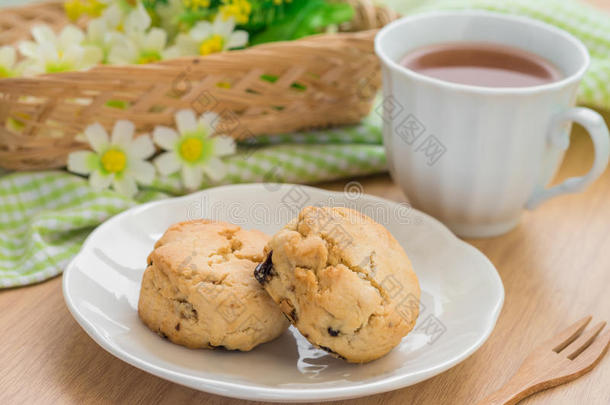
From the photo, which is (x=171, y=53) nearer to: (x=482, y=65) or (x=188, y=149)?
(x=188, y=149)

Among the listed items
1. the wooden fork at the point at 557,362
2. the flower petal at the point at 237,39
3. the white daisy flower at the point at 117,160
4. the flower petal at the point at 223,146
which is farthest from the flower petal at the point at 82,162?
the wooden fork at the point at 557,362

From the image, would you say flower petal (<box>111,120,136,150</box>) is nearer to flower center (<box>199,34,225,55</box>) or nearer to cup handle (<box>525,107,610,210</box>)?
flower center (<box>199,34,225,55</box>)

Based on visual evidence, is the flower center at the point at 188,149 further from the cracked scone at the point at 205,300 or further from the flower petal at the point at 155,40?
the cracked scone at the point at 205,300

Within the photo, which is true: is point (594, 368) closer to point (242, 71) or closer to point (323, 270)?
point (323, 270)

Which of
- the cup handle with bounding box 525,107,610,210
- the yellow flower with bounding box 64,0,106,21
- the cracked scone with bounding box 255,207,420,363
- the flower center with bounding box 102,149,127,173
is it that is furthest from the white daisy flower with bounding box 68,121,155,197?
the cup handle with bounding box 525,107,610,210

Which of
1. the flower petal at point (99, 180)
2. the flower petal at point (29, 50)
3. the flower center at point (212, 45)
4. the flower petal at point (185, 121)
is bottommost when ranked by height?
the flower petal at point (99, 180)
